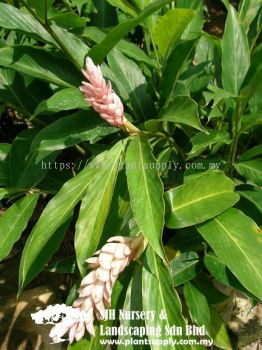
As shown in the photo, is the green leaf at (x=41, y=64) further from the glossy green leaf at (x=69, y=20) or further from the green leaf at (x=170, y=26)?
the green leaf at (x=170, y=26)

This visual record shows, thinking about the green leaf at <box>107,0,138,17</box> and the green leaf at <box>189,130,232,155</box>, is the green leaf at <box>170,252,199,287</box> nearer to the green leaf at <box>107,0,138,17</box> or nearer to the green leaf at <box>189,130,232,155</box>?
the green leaf at <box>189,130,232,155</box>

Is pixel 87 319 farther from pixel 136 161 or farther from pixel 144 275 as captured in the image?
pixel 136 161

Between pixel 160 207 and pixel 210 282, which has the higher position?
pixel 160 207

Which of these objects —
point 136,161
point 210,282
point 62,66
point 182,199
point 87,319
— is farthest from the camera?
point 210,282

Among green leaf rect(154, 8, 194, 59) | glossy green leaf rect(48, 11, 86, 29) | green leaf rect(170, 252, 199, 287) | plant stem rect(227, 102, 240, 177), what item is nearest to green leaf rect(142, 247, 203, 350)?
green leaf rect(170, 252, 199, 287)


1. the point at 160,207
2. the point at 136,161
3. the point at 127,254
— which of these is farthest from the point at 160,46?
the point at 127,254

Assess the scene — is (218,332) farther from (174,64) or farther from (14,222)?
(174,64)

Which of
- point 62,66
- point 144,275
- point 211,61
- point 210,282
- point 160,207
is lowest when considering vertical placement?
point 210,282
